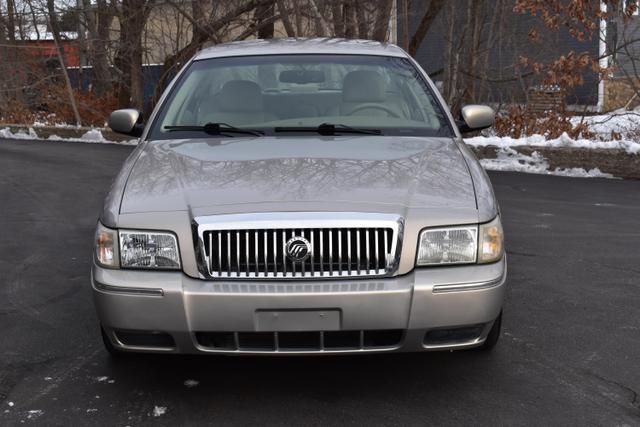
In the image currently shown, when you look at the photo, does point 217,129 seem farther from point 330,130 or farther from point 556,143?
point 556,143

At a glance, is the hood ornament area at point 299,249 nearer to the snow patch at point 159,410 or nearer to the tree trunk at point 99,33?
the snow patch at point 159,410

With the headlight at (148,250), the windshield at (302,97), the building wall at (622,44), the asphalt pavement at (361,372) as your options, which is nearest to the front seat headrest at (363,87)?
the windshield at (302,97)

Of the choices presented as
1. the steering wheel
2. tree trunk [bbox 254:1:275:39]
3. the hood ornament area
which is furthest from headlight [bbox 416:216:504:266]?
tree trunk [bbox 254:1:275:39]

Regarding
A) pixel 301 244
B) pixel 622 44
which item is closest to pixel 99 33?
pixel 622 44

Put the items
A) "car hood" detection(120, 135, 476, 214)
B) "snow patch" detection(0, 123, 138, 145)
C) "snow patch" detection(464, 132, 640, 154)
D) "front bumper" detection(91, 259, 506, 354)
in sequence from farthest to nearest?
"snow patch" detection(0, 123, 138, 145) → "snow patch" detection(464, 132, 640, 154) → "car hood" detection(120, 135, 476, 214) → "front bumper" detection(91, 259, 506, 354)

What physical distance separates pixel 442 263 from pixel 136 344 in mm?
1348

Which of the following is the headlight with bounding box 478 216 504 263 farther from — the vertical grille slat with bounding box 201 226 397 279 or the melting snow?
the melting snow

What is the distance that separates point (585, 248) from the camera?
7.17m

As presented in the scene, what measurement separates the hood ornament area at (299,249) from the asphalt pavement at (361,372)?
685 millimetres

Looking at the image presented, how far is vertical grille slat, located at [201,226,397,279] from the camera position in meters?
→ 3.75

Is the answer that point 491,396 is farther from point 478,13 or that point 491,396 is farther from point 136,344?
point 478,13

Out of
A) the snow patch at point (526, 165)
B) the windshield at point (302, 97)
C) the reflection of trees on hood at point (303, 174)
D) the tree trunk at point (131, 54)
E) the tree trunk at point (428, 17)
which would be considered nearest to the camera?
the reflection of trees on hood at point (303, 174)

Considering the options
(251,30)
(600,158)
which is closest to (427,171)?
(600,158)

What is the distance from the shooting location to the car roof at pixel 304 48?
5.80 metres
